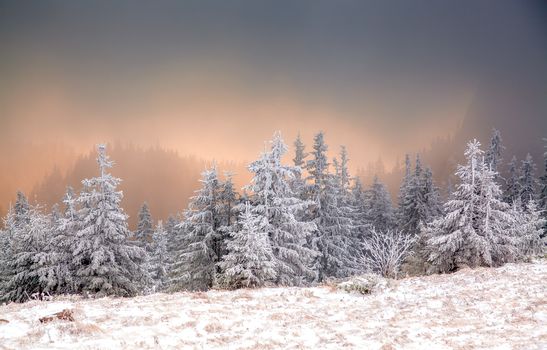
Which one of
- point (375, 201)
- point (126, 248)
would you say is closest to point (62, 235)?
point (126, 248)

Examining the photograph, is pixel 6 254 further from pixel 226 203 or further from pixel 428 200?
pixel 428 200

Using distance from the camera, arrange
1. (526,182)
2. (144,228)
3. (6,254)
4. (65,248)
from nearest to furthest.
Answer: (65,248) < (6,254) < (526,182) < (144,228)

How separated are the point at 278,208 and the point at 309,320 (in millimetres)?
12412

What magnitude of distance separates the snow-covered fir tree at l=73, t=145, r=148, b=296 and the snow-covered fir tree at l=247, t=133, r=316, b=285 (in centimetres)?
942

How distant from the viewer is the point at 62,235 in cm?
2605

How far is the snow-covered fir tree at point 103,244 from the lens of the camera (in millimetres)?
24719

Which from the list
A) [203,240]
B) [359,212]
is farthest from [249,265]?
[359,212]

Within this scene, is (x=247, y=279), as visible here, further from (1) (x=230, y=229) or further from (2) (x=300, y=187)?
(2) (x=300, y=187)

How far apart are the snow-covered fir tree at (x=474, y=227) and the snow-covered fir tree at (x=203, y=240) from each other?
13199mm

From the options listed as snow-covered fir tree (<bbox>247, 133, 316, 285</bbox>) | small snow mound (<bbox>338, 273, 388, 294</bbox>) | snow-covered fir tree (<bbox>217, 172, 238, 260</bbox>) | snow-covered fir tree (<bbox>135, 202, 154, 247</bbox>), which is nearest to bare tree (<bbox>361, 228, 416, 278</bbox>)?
small snow mound (<bbox>338, 273, 388, 294</bbox>)

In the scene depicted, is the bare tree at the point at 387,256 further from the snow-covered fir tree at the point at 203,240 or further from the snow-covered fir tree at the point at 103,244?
the snow-covered fir tree at the point at 103,244

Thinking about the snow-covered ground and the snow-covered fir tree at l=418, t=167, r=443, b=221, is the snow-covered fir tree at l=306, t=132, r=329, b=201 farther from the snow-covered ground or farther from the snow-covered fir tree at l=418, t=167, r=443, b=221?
the snow-covered ground

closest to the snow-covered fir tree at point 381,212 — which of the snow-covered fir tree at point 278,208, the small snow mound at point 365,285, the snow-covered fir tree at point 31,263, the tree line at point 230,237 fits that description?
the tree line at point 230,237

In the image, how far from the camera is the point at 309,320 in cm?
1156
